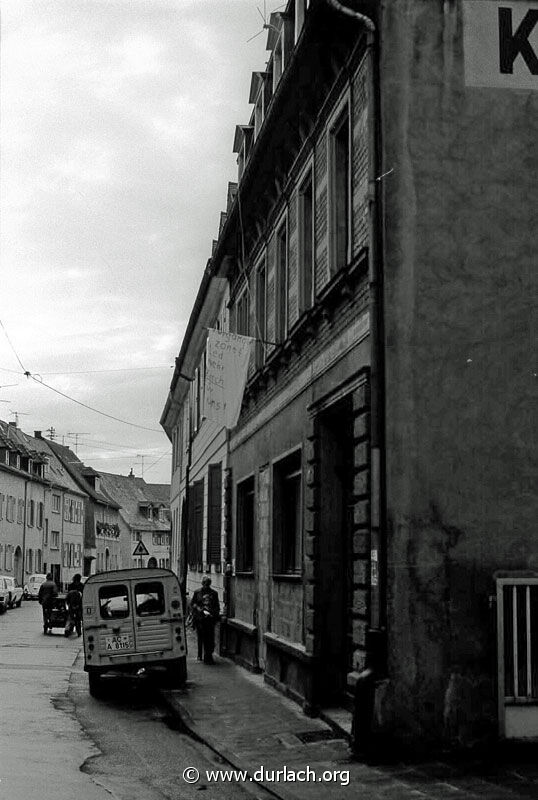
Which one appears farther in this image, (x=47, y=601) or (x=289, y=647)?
(x=47, y=601)

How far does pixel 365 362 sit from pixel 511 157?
2504 millimetres

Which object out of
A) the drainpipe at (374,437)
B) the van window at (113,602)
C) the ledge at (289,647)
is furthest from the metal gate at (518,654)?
the van window at (113,602)

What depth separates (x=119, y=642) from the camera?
17328mm

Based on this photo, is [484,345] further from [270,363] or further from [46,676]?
[46,676]

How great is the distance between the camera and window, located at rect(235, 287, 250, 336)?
21.5 m

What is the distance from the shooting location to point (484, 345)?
10.8 metres

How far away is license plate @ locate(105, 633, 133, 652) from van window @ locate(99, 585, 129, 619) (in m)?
0.36

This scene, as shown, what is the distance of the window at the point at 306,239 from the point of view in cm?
1517

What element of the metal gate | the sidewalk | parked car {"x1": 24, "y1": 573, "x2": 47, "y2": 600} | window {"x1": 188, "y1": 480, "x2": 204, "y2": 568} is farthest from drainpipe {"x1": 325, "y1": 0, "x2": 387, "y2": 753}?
parked car {"x1": 24, "y1": 573, "x2": 47, "y2": 600}

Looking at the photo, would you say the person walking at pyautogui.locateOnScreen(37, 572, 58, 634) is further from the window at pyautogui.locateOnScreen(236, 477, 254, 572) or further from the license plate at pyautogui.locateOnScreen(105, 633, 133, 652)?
the license plate at pyautogui.locateOnScreen(105, 633, 133, 652)

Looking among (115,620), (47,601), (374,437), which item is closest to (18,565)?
(47,601)

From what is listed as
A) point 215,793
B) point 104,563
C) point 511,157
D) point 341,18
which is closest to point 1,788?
point 215,793

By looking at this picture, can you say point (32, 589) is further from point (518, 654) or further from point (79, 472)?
point (518, 654)

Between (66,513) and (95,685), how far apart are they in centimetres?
7197
